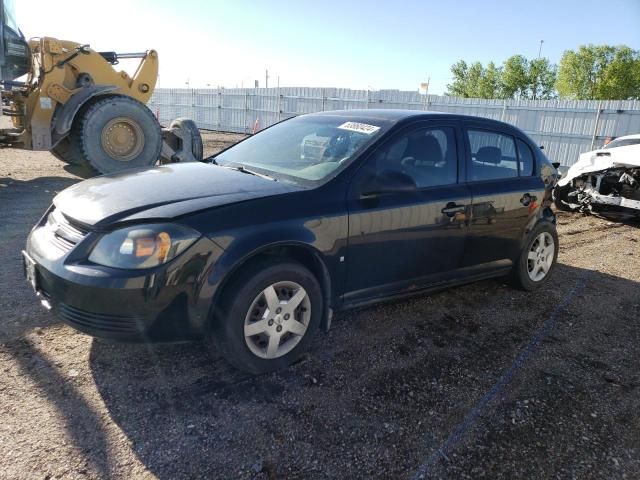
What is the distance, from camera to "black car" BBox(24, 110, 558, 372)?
2.59 m

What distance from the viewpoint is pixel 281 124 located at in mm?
4422

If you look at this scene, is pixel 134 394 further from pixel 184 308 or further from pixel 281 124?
pixel 281 124

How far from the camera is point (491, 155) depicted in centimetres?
427

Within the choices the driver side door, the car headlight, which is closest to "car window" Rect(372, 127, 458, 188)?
the driver side door

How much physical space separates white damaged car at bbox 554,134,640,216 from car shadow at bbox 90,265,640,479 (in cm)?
484

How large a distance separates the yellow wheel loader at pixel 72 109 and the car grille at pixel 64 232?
18.0ft

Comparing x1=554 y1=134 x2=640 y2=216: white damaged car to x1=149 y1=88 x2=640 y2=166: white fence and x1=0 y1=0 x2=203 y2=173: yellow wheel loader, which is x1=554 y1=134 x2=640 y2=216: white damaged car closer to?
x1=149 y1=88 x2=640 y2=166: white fence

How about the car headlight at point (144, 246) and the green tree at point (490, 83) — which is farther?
the green tree at point (490, 83)

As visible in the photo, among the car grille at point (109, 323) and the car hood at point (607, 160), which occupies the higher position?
the car hood at point (607, 160)

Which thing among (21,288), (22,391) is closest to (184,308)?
(22,391)

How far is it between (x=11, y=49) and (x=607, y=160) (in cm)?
A: 976

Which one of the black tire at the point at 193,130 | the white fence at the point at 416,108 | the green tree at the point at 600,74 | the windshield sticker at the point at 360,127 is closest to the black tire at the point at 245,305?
the windshield sticker at the point at 360,127

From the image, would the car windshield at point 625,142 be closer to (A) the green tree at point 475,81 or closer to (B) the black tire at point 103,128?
(B) the black tire at point 103,128

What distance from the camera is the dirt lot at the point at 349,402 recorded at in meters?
2.32
